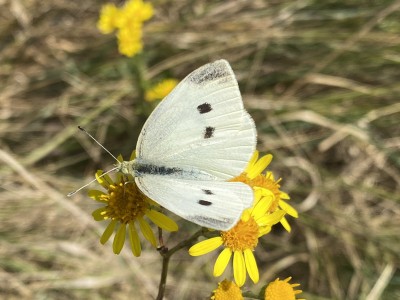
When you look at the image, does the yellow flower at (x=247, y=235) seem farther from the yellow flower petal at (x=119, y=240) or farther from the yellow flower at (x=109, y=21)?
the yellow flower at (x=109, y=21)

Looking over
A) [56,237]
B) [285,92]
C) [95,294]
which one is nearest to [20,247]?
[56,237]

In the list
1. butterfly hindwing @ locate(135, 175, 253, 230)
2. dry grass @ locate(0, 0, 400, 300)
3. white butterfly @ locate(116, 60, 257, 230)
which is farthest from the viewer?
dry grass @ locate(0, 0, 400, 300)

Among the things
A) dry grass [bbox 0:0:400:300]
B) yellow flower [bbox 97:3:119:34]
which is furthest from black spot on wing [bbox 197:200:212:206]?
yellow flower [bbox 97:3:119:34]

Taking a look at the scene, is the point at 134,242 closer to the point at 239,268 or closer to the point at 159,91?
the point at 239,268

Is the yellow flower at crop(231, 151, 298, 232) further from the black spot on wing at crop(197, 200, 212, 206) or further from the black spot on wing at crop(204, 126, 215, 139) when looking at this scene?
the black spot on wing at crop(197, 200, 212, 206)

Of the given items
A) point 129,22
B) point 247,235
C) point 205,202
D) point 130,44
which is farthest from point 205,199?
point 129,22

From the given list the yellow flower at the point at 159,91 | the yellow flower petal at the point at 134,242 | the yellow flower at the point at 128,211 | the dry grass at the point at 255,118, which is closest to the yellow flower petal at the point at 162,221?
the yellow flower at the point at 128,211

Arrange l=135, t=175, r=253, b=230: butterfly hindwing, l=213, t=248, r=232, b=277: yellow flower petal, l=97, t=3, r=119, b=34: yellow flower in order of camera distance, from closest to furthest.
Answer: l=135, t=175, r=253, b=230: butterfly hindwing, l=213, t=248, r=232, b=277: yellow flower petal, l=97, t=3, r=119, b=34: yellow flower

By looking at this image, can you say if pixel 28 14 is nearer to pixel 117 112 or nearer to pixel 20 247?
pixel 117 112
